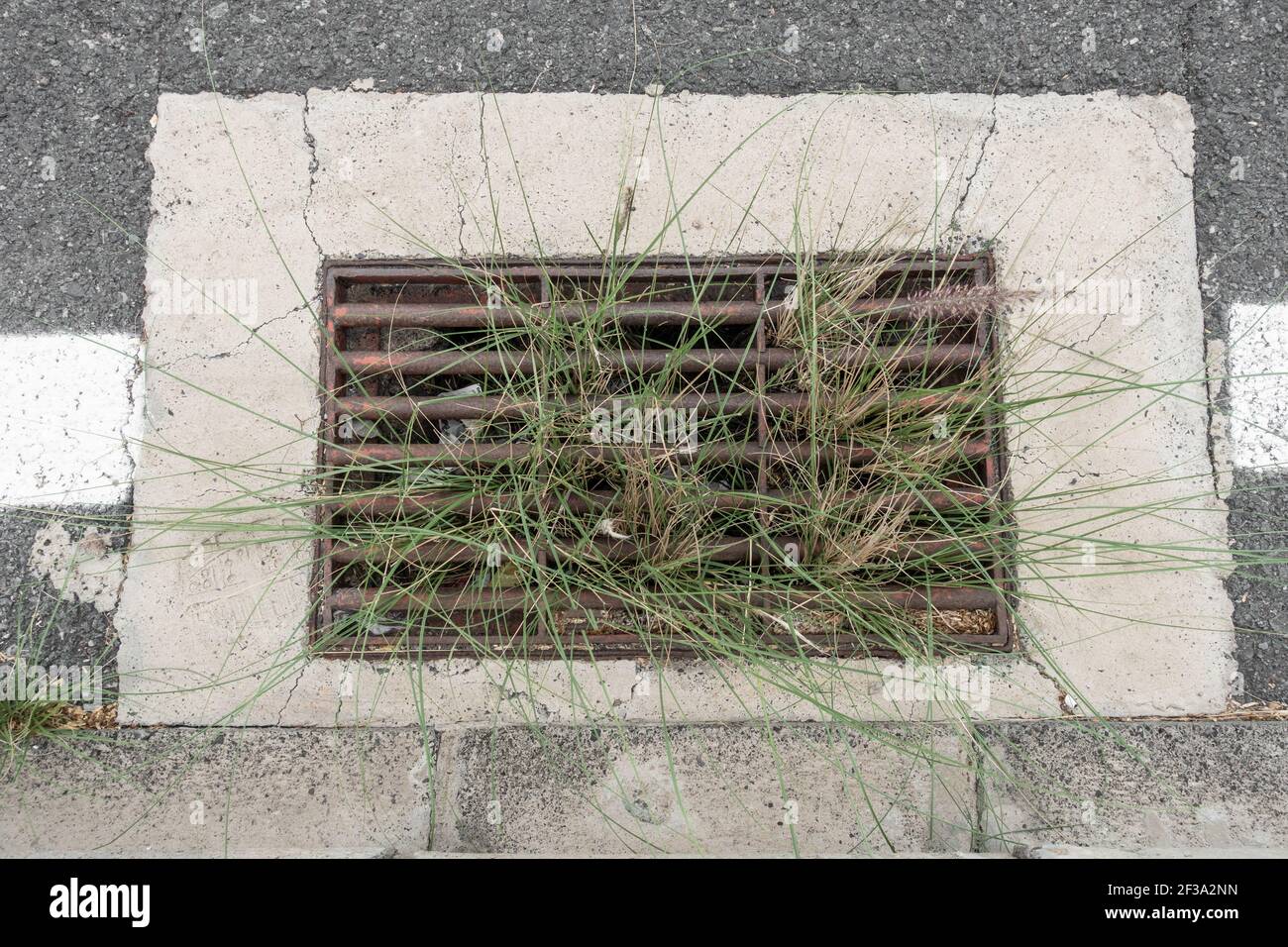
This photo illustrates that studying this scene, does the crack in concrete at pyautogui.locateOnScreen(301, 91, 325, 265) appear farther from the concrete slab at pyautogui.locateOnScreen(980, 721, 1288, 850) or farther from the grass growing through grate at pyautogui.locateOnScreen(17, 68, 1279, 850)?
the concrete slab at pyautogui.locateOnScreen(980, 721, 1288, 850)

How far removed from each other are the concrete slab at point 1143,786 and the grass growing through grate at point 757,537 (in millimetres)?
52

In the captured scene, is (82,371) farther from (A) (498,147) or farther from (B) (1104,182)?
(B) (1104,182)

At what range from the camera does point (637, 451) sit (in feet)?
5.55

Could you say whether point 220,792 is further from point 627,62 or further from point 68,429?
point 627,62

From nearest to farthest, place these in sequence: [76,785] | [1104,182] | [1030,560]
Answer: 1. [1030,560]
2. [76,785]
3. [1104,182]

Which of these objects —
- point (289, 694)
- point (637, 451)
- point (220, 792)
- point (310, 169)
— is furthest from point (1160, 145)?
point (220, 792)

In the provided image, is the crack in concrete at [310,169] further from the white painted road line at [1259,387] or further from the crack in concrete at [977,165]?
the white painted road line at [1259,387]

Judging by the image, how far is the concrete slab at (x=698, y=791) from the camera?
1817 mm

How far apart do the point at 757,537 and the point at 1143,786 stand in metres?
1.08

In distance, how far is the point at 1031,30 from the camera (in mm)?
2025

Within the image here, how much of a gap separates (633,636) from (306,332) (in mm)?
1071

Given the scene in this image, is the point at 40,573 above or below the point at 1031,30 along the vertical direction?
below

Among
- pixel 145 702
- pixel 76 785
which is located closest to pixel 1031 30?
pixel 145 702

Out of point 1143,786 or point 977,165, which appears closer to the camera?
point 1143,786
